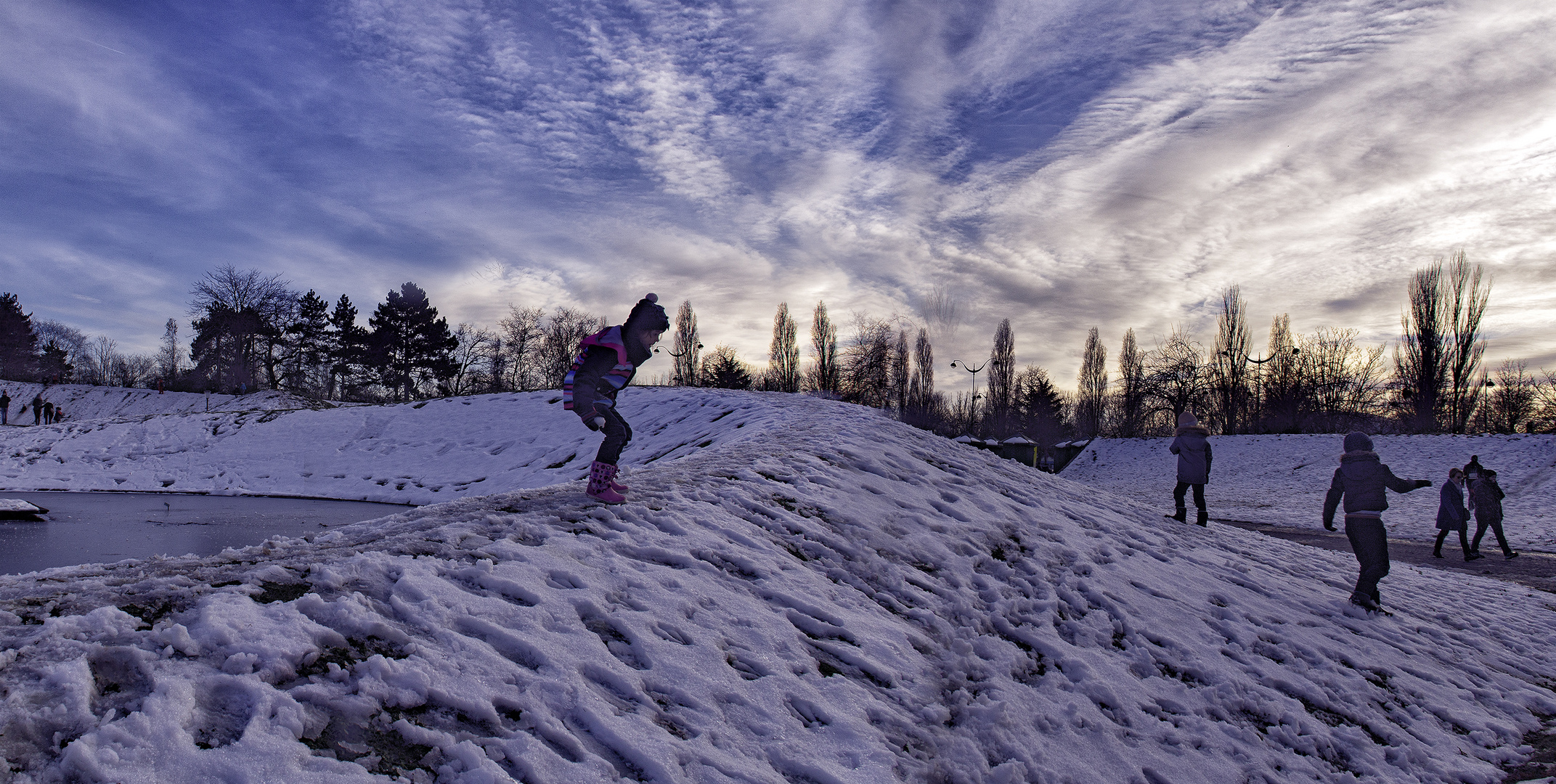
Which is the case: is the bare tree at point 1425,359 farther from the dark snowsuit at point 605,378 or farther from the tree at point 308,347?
the tree at point 308,347

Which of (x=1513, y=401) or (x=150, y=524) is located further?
(x=1513, y=401)

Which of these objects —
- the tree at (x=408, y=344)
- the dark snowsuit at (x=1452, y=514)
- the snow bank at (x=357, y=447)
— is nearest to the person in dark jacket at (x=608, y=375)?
the snow bank at (x=357, y=447)

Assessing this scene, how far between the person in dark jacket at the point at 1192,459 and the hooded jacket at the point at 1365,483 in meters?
3.04

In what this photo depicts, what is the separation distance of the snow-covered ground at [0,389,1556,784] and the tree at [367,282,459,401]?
162ft

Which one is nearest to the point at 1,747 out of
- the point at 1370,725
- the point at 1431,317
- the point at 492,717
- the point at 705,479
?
the point at 492,717

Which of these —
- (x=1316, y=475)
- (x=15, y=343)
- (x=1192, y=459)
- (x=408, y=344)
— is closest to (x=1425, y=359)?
(x=1316, y=475)

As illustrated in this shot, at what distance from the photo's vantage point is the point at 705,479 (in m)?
6.31

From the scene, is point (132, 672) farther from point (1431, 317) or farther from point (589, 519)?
point (1431, 317)

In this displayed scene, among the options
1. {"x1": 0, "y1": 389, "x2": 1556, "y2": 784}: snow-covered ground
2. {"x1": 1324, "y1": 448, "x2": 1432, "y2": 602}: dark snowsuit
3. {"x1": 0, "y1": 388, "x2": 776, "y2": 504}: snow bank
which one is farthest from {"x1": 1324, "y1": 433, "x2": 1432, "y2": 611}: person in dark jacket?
{"x1": 0, "y1": 388, "x2": 776, "y2": 504}: snow bank

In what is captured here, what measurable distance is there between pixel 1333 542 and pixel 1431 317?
3321 cm

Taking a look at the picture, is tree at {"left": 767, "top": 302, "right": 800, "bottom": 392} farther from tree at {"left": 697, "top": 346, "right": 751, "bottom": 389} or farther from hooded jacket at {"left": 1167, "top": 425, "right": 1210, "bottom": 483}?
hooded jacket at {"left": 1167, "top": 425, "right": 1210, "bottom": 483}

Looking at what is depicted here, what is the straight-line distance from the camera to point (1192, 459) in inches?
415

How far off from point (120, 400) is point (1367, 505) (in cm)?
5916

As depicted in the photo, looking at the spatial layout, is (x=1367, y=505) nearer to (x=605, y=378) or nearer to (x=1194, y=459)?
(x=1194, y=459)
